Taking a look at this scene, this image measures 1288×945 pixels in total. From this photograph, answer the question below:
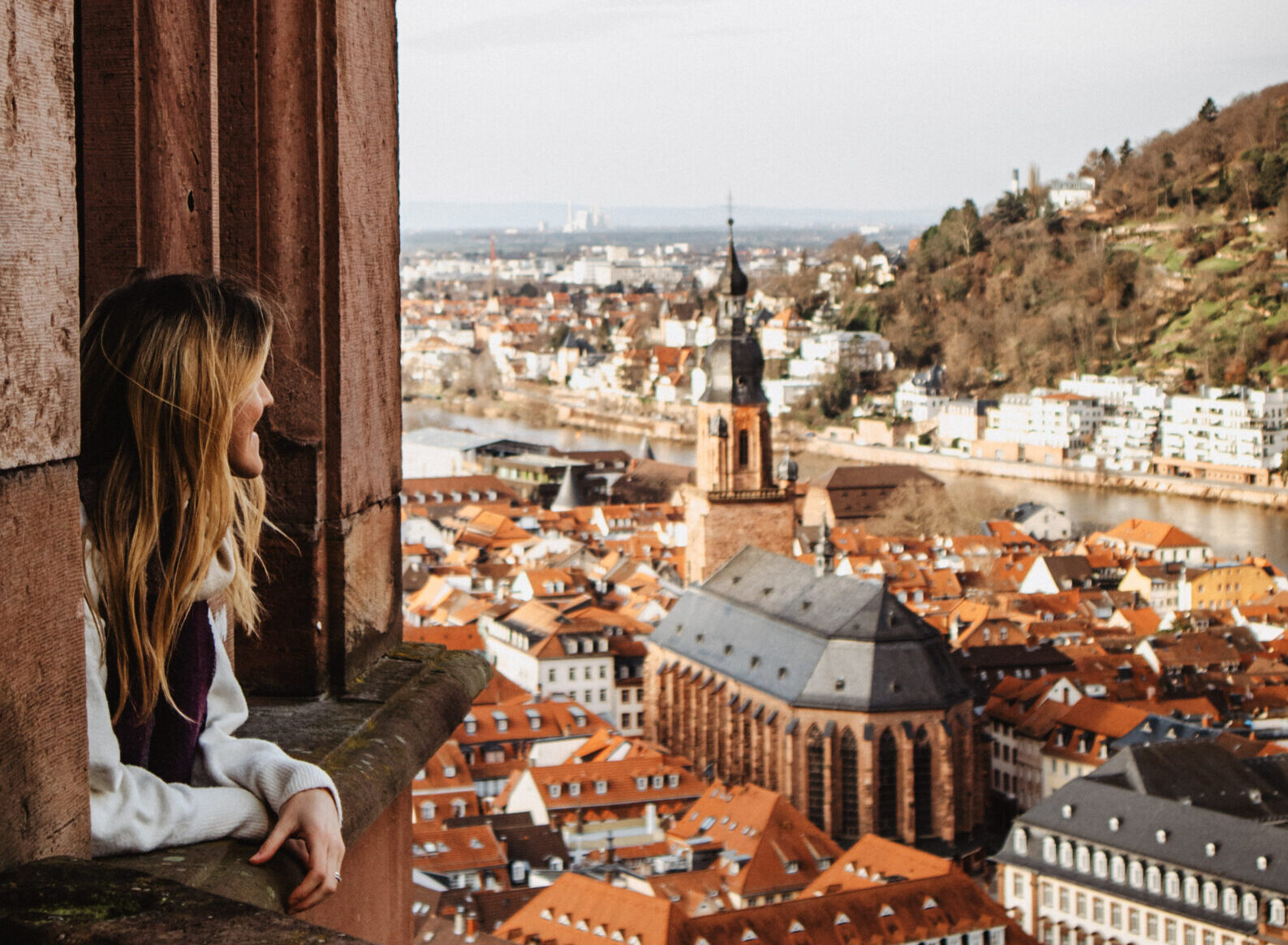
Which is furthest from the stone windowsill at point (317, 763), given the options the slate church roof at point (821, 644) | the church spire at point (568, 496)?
the church spire at point (568, 496)

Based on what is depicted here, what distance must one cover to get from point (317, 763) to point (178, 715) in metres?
0.21

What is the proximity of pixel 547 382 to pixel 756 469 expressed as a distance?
142ft

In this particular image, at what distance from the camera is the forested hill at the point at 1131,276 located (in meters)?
46.0

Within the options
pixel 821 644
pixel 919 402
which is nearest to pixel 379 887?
pixel 821 644

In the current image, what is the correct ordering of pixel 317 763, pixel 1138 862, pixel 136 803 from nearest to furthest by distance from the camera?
1. pixel 136 803
2. pixel 317 763
3. pixel 1138 862

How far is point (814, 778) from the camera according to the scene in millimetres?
15406

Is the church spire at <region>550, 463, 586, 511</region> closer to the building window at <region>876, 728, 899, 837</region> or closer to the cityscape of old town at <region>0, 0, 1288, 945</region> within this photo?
the cityscape of old town at <region>0, 0, 1288, 945</region>

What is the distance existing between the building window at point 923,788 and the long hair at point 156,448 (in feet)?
48.0

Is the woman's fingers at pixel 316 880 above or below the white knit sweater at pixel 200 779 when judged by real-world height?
below

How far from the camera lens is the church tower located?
63.5 feet

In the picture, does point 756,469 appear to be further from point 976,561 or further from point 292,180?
point 292,180

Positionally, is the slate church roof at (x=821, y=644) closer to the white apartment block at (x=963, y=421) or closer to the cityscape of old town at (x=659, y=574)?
the cityscape of old town at (x=659, y=574)

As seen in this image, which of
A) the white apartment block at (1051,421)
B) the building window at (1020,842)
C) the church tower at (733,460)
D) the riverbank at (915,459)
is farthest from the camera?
the white apartment block at (1051,421)

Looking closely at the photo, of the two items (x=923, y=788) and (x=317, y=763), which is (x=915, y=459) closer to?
(x=923, y=788)
